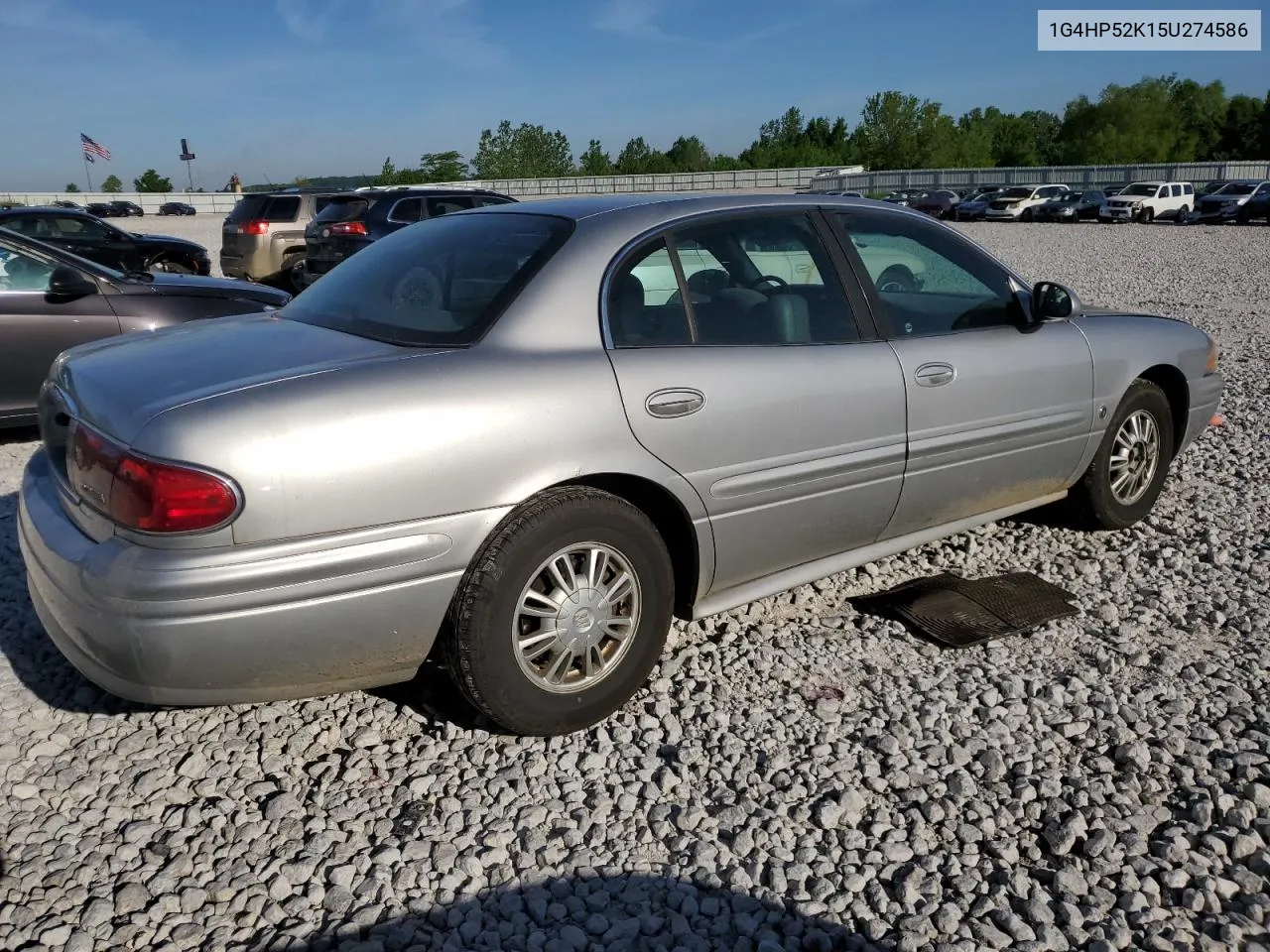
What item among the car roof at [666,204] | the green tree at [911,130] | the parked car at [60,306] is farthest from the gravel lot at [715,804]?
the green tree at [911,130]

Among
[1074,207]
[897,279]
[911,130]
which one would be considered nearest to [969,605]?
[897,279]

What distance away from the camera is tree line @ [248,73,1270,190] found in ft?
263

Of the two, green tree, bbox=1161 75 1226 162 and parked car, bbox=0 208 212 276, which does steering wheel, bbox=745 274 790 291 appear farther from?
green tree, bbox=1161 75 1226 162

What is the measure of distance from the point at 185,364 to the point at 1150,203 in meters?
38.9

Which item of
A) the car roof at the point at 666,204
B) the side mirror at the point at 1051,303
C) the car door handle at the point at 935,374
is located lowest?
the car door handle at the point at 935,374

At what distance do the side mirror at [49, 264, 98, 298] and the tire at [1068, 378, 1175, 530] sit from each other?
5.79 meters

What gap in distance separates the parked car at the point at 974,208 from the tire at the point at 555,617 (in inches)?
1620

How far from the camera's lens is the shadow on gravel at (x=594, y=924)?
2.32 m

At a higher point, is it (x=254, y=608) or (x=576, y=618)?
(x=254, y=608)

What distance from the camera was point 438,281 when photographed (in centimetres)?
339

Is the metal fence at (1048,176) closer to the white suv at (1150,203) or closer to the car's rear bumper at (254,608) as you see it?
the white suv at (1150,203)

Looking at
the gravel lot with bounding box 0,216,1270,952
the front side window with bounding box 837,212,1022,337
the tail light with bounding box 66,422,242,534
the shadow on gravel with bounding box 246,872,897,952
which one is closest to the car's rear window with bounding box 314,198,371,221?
the gravel lot with bounding box 0,216,1270,952

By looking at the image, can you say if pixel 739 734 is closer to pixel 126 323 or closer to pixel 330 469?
pixel 330 469

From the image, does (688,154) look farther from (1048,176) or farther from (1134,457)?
(1134,457)
